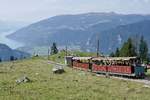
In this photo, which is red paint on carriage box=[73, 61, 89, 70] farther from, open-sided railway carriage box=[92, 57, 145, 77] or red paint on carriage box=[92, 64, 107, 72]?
open-sided railway carriage box=[92, 57, 145, 77]

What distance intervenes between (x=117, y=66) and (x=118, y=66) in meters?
0.34

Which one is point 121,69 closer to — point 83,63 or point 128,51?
point 83,63

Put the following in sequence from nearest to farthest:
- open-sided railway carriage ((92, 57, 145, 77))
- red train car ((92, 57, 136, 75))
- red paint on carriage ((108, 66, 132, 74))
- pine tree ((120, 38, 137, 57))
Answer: open-sided railway carriage ((92, 57, 145, 77)), red paint on carriage ((108, 66, 132, 74)), red train car ((92, 57, 136, 75)), pine tree ((120, 38, 137, 57))

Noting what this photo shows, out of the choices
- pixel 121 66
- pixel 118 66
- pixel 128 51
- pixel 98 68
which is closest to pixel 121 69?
pixel 121 66

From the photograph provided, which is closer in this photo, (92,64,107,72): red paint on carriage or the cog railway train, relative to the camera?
the cog railway train

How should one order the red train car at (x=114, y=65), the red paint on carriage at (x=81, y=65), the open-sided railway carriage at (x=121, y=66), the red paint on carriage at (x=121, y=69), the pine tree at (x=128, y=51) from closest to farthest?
the open-sided railway carriage at (x=121, y=66)
the red paint on carriage at (x=121, y=69)
the red train car at (x=114, y=65)
the red paint on carriage at (x=81, y=65)
the pine tree at (x=128, y=51)

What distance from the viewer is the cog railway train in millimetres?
62625

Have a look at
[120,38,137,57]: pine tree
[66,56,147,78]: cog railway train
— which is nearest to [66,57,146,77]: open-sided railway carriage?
[66,56,147,78]: cog railway train

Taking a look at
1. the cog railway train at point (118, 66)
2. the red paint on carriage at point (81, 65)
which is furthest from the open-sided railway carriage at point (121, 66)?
the red paint on carriage at point (81, 65)

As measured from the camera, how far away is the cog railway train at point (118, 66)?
62.6 metres

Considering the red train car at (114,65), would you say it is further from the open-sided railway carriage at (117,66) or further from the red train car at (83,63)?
the red train car at (83,63)

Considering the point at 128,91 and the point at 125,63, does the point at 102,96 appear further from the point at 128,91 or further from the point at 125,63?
the point at 125,63

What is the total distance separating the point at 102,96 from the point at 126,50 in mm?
123340

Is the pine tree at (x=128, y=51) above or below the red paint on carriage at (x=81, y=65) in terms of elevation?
above
